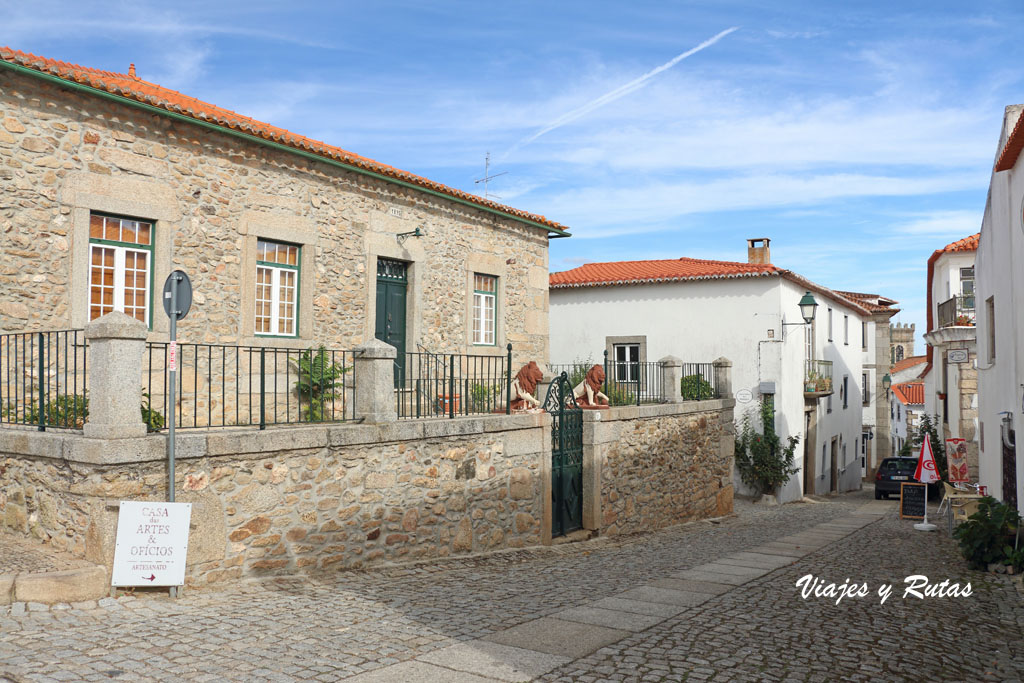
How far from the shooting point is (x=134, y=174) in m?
9.34

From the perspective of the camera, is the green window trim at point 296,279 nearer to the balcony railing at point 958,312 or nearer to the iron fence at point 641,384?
the iron fence at point 641,384

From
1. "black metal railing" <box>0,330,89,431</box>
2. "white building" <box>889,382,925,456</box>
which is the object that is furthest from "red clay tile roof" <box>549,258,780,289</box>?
"white building" <box>889,382,925,456</box>

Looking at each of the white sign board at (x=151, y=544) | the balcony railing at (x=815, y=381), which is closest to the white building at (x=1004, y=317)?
the balcony railing at (x=815, y=381)

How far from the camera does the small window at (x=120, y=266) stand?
9.16 m

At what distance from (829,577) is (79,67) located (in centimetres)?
1102

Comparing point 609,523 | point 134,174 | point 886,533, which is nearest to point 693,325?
point 886,533

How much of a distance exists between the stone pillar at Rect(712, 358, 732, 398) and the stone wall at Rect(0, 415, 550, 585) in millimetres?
8120

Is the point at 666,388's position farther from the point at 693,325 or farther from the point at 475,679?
the point at 475,679

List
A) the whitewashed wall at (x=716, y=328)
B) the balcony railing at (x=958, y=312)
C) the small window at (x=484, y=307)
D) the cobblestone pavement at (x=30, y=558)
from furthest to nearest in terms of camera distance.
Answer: the whitewashed wall at (x=716, y=328) → the balcony railing at (x=958, y=312) → the small window at (x=484, y=307) → the cobblestone pavement at (x=30, y=558)

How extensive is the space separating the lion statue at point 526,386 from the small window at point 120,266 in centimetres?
489

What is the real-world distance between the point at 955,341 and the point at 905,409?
3252 centimetres

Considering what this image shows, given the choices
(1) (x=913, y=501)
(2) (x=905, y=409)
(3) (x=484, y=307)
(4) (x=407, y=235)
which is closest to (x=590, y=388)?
(3) (x=484, y=307)

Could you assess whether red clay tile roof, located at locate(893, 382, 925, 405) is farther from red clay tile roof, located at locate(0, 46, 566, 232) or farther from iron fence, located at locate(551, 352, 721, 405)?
red clay tile roof, located at locate(0, 46, 566, 232)

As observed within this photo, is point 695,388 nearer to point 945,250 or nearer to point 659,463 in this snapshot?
point 659,463
